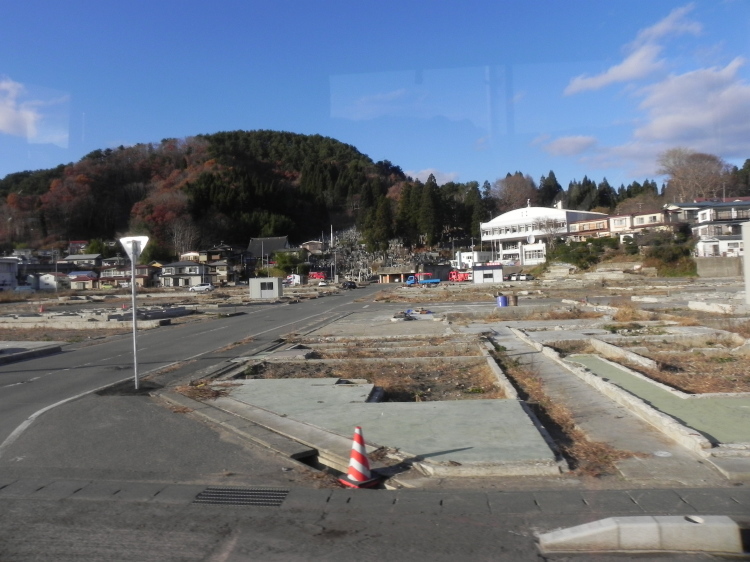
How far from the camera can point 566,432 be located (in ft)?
29.3

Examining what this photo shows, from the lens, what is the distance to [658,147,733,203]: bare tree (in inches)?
3748

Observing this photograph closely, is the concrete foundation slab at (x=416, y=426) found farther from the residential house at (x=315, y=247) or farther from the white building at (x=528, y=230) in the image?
the residential house at (x=315, y=247)

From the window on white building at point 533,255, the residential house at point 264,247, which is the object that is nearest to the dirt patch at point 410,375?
the window on white building at point 533,255

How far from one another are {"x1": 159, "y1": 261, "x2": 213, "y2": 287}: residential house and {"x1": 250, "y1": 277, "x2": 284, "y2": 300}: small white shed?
4151cm

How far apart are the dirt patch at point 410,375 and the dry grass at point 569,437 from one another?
2.19ft

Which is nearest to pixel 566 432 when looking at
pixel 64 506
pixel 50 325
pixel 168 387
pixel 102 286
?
pixel 64 506

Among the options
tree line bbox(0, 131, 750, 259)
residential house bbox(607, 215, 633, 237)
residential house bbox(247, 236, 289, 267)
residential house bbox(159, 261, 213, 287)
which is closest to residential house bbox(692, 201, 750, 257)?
residential house bbox(607, 215, 633, 237)

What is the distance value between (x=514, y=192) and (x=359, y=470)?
455 ft

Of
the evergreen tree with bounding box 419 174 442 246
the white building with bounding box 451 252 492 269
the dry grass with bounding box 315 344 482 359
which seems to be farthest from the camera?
the evergreen tree with bounding box 419 174 442 246

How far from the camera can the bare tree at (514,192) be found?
456 feet

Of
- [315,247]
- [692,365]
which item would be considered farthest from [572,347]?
[315,247]

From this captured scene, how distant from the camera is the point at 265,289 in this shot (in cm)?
6094

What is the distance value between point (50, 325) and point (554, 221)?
8533 cm

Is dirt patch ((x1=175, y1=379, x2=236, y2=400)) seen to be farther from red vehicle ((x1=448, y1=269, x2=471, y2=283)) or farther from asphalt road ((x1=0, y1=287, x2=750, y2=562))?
red vehicle ((x1=448, y1=269, x2=471, y2=283))
